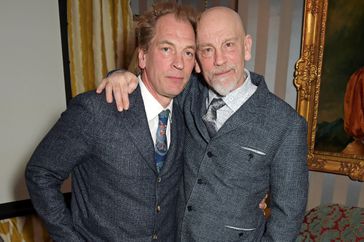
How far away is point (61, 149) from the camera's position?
1213mm

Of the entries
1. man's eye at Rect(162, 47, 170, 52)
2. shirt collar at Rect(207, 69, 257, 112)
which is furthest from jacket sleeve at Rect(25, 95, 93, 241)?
shirt collar at Rect(207, 69, 257, 112)

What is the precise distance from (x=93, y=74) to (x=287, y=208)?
219 centimetres

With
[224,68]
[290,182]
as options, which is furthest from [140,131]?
[290,182]

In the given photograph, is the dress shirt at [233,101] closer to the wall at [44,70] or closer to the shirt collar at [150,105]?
the shirt collar at [150,105]

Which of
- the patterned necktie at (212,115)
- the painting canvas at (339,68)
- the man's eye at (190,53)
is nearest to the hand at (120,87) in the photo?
the man's eye at (190,53)

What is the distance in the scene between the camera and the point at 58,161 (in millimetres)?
1229

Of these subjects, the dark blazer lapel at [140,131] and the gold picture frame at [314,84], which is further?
the gold picture frame at [314,84]

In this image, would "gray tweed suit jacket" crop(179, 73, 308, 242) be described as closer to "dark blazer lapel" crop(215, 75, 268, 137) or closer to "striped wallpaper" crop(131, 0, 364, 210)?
"dark blazer lapel" crop(215, 75, 268, 137)

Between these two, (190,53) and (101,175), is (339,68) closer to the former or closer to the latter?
(190,53)

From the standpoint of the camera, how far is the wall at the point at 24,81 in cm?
229

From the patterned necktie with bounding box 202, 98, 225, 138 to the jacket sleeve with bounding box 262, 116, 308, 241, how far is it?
0.32m

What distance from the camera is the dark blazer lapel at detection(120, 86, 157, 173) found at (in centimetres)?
131

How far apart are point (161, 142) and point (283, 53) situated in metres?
1.69

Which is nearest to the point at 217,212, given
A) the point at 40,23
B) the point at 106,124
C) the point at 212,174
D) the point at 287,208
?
the point at 212,174
